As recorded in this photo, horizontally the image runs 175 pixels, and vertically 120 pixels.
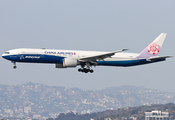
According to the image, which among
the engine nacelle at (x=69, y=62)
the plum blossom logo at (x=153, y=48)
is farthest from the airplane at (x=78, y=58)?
the plum blossom logo at (x=153, y=48)

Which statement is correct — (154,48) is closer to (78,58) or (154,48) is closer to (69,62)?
(78,58)

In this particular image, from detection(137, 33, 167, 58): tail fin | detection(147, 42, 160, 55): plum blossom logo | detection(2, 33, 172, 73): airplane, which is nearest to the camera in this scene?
detection(2, 33, 172, 73): airplane

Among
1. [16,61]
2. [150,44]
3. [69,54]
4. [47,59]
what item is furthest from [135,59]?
[16,61]

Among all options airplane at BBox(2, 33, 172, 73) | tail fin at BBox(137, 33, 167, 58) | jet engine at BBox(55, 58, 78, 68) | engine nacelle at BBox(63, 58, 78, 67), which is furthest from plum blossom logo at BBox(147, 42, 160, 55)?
engine nacelle at BBox(63, 58, 78, 67)

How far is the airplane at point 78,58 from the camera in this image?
210ft

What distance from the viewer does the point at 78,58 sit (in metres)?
66.1

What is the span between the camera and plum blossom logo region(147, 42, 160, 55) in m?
73.7

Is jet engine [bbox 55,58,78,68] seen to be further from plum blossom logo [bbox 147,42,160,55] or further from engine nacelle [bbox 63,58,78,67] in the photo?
plum blossom logo [bbox 147,42,160,55]

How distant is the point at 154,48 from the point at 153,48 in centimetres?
24

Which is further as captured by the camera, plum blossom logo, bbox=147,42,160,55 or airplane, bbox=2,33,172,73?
plum blossom logo, bbox=147,42,160,55

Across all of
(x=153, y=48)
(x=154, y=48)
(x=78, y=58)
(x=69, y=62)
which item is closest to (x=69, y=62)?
(x=69, y=62)

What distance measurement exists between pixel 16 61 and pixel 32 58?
3.28 metres

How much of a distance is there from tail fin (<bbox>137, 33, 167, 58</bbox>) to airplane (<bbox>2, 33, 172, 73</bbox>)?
0.26 meters

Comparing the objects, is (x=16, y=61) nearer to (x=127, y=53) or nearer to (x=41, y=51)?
(x=41, y=51)
